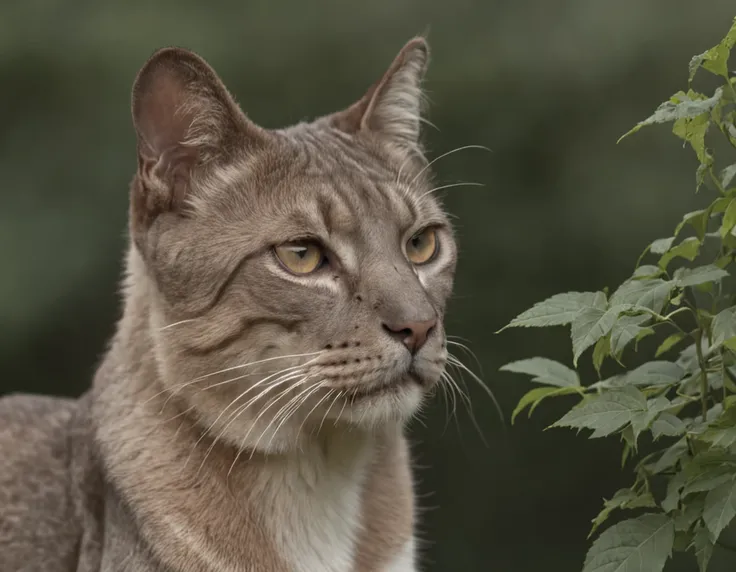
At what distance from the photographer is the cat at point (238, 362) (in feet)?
9.39

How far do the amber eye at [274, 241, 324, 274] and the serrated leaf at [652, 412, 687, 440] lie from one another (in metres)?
1.03

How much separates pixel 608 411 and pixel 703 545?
0.33 meters

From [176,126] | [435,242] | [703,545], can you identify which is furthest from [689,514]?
[176,126]

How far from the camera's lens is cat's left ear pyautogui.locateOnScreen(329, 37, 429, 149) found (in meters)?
3.50

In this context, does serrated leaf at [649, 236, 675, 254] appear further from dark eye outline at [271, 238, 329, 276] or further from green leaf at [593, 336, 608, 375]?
dark eye outline at [271, 238, 329, 276]

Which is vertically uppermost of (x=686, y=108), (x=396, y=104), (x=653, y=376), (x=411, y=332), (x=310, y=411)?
(x=396, y=104)

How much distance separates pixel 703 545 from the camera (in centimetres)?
220

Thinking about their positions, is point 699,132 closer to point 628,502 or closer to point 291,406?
point 628,502

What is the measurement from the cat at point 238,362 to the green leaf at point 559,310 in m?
0.53

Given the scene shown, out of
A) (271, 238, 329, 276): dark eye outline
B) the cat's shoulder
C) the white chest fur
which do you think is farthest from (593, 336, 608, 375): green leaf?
the cat's shoulder

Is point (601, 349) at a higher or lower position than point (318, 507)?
higher

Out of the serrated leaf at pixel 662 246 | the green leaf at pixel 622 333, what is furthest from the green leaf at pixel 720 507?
the serrated leaf at pixel 662 246

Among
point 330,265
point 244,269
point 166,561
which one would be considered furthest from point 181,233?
point 166,561

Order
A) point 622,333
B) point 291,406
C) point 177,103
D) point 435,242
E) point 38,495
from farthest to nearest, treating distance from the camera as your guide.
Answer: point 435,242
point 38,495
point 177,103
point 291,406
point 622,333
